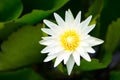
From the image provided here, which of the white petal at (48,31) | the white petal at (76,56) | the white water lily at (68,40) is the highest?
the white petal at (48,31)

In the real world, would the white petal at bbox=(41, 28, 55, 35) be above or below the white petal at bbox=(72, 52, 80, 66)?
above

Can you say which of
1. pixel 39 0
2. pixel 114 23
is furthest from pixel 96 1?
pixel 39 0

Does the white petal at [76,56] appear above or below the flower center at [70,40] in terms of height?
below

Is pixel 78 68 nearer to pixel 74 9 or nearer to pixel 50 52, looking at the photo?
pixel 50 52

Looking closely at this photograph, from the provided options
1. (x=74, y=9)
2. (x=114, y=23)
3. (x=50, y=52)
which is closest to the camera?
(x=50, y=52)

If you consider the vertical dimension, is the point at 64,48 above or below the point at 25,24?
below

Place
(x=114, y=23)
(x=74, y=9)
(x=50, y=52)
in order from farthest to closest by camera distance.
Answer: (x=74, y=9), (x=114, y=23), (x=50, y=52)

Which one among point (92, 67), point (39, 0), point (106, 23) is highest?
point (39, 0)

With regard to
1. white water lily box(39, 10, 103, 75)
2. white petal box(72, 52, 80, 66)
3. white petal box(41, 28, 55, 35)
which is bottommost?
white petal box(72, 52, 80, 66)
